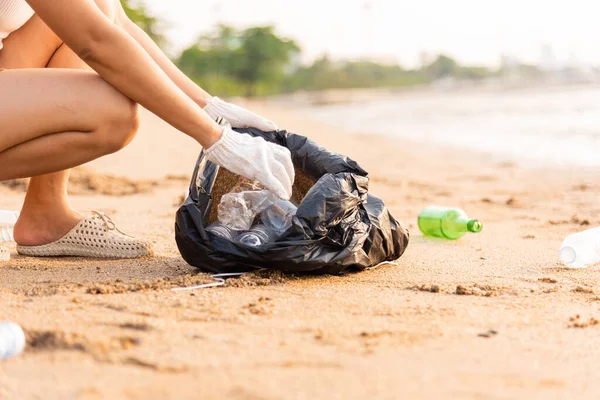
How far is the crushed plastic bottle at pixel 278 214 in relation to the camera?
2467 mm

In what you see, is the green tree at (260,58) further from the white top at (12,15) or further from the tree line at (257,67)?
the white top at (12,15)

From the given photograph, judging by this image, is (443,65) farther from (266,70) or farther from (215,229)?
(215,229)

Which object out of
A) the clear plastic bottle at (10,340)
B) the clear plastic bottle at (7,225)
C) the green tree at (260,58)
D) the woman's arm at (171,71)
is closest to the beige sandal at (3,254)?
the clear plastic bottle at (7,225)

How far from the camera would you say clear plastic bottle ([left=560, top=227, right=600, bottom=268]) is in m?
2.60

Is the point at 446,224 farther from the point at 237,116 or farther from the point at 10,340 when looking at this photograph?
the point at 10,340

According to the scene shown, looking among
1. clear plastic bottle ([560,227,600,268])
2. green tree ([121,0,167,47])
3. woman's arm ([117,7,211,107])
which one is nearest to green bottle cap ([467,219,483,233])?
clear plastic bottle ([560,227,600,268])

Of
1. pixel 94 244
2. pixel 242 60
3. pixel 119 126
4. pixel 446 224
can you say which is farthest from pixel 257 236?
pixel 242 60

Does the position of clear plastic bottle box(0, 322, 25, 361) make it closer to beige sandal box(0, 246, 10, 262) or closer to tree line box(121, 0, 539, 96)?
beige sandal box(0, 246, 10, 262)

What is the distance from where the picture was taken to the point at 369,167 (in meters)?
6.80

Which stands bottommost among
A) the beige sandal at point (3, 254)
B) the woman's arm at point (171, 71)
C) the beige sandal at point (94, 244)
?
the beige sandal at point (3, 254)

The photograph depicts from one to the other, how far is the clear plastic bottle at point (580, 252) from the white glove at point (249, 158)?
3.67ft

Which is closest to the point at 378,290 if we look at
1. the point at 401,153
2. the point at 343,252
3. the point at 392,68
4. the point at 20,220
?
the point at 343,252

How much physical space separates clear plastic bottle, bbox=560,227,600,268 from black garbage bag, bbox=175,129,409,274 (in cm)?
66

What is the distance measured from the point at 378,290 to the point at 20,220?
1.46 m
